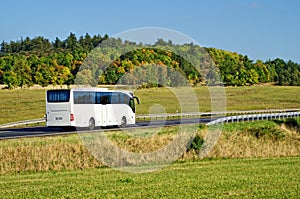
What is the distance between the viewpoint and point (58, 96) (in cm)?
3862

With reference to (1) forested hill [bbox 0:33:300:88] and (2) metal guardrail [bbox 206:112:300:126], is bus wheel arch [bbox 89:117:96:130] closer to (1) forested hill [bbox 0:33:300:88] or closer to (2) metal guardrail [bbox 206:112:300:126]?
(1) forested hill [bbox 0:33:300:88]

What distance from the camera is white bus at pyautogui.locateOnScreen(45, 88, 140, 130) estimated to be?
1512 inches

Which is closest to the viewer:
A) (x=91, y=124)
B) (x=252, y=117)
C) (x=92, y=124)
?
(x=91, y=124)

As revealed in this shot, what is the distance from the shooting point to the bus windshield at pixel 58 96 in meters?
38.3

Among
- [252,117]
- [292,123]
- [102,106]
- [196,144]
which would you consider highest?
[102,106]

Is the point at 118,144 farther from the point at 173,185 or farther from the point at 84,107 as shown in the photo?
the point at 173,185

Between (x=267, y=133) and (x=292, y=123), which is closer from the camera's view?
(x=267, y=133)

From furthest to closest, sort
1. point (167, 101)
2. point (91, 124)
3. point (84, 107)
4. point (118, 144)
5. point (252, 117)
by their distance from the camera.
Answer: point (167, 101)
point (252, 117)
point (91, 124)
point (84, 107)
point (118, 144)

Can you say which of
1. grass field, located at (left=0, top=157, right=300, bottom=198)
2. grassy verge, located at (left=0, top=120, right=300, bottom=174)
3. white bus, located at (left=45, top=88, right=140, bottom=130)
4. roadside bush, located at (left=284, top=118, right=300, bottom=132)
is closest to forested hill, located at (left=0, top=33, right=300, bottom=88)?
white bus, located at (left=45, top=88, right=140, bottom=130)

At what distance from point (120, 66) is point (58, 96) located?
532 cm

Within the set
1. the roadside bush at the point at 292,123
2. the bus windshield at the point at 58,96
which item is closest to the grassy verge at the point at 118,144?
the bus windshield at the point at 58,96

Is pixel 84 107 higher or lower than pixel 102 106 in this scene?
lower

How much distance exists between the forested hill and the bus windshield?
4.59 metres

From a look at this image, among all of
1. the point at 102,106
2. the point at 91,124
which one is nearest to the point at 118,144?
the point at 91,124
